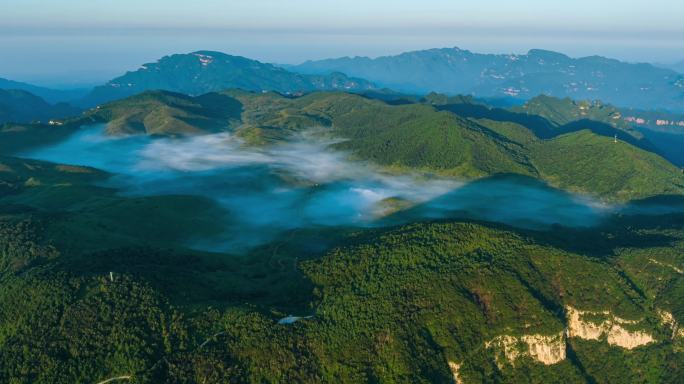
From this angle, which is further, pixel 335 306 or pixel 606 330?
pixel 606 330

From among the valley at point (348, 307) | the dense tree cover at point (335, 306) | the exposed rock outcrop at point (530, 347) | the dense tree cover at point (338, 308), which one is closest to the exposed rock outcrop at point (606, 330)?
the valley at point (348, 307)

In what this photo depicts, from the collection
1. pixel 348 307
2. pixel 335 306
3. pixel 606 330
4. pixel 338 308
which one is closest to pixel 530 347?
pixel 606 330

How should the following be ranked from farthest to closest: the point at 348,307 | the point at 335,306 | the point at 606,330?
1. the point at 606,330
2. the point at 335,306
3. the point at 348,307

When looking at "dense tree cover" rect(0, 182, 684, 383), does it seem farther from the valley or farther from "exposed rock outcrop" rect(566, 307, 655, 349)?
"exposed rock outcrop" rect(566, 307, 655, 349)

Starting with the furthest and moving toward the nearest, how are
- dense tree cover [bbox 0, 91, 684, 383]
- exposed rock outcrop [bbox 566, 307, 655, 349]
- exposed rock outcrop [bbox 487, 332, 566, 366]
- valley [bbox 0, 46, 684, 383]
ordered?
exposed rock outcrop [bbox 566, 307, 655, 349] < exposed rock outcrop [bbox 487, 332, 566, 366] < valley [bbox 0, 46, 684, 383] < dense tree cover [bbox 0, 91, 684, 383]

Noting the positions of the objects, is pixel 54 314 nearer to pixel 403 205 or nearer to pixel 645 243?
pixel 403 205

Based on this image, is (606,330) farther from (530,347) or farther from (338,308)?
(338,308)

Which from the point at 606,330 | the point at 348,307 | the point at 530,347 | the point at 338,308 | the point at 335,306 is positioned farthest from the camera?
the point at 606,330

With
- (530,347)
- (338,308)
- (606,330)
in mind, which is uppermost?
(338,308)

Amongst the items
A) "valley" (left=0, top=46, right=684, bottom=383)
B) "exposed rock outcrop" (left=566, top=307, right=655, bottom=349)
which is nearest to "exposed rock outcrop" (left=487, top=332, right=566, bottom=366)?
"valley" (left=0, top=46, right=684, bottom=383)

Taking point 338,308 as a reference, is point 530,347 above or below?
below

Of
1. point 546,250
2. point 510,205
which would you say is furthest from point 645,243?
point 510,205
